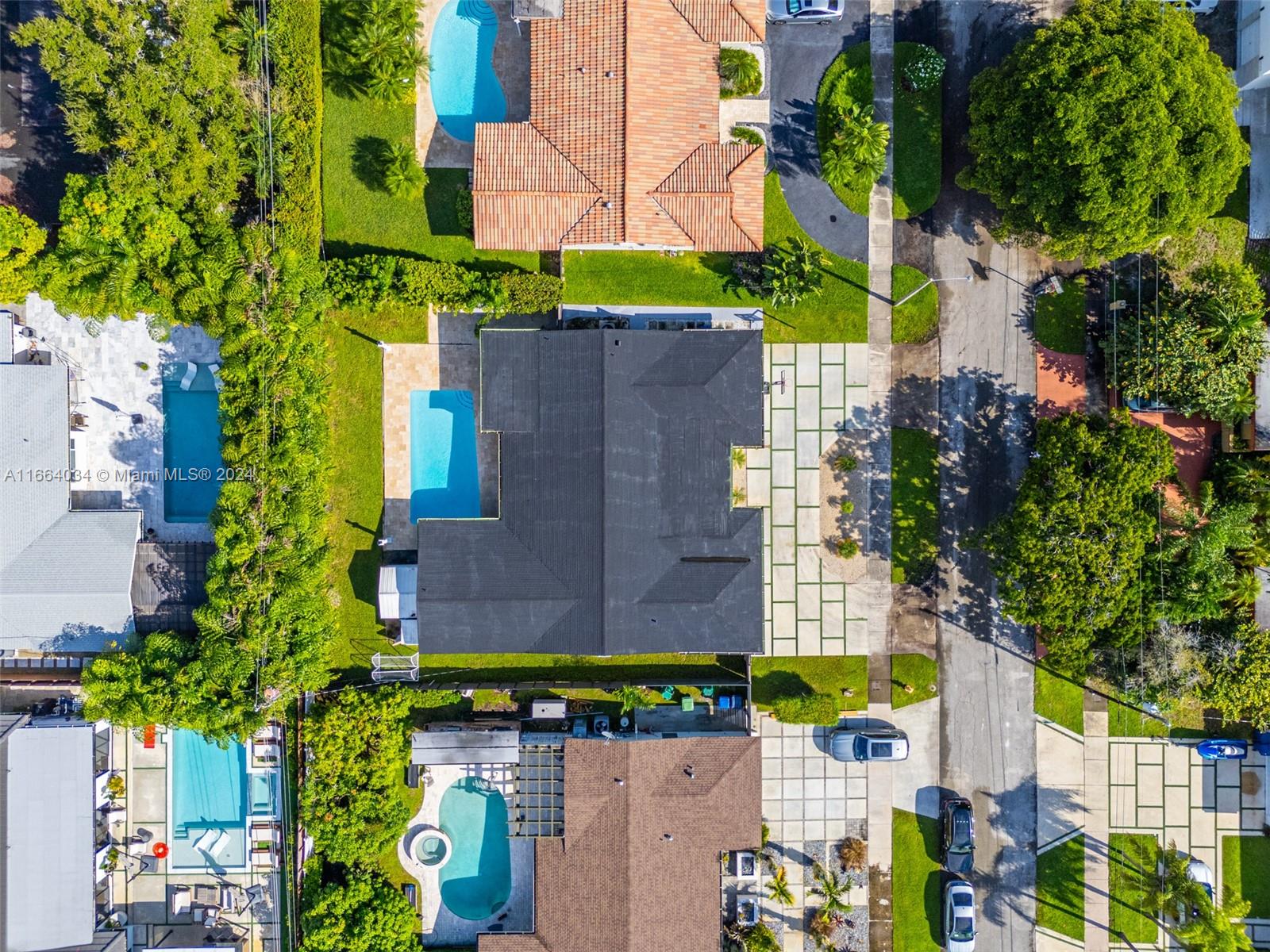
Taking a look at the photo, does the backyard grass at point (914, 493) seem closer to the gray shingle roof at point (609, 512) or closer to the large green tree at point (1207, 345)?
the gray shingle roof at point (609, 512)

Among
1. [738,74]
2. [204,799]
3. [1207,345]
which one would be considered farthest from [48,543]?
[1207,345]

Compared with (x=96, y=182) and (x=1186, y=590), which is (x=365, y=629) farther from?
(x=1186, y=590)

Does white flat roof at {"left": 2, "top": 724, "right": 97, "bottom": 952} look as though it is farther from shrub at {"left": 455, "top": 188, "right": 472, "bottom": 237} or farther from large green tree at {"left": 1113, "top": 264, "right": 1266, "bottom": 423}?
large green tree at {"left": 1113, "top": 264, "right": 1266, "bottom": 423}

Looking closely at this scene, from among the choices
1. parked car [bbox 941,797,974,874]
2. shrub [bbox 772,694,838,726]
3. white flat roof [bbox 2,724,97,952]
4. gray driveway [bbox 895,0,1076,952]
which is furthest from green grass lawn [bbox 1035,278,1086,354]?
white flat roof [bbox 2,724,97,952]

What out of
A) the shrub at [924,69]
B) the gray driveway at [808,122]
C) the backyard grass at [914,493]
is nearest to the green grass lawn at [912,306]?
the gray driveway at [808,122]

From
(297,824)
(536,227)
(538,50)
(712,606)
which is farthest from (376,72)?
(297,824)

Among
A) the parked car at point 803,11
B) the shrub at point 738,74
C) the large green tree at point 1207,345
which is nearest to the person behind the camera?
the large green tree at point 1207,345
